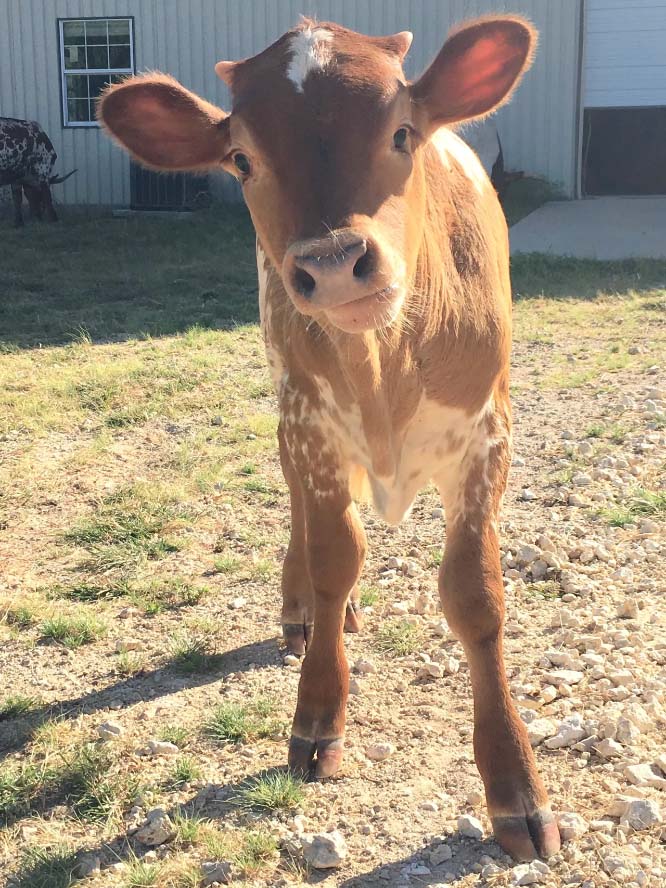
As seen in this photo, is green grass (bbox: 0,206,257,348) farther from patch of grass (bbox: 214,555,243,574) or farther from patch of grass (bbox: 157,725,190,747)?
patch of grass (bbox: 157,725,190,747)

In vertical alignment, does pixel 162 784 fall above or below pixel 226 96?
below

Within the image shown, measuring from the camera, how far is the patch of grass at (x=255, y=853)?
9.26 ft

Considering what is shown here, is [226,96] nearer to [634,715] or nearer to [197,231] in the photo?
[197,231]

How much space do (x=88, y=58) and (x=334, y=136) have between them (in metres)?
18.2

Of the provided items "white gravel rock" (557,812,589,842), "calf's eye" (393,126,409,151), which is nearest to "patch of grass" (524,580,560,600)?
"white gravel rock" (557,812,589,842)

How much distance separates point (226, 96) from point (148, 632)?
51.9ft

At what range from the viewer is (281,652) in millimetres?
4117

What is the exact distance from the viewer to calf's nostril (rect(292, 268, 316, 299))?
8.07ft

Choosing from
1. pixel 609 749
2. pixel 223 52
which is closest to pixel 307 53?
pixel 609 749

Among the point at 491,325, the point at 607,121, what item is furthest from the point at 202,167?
the point at 607,121

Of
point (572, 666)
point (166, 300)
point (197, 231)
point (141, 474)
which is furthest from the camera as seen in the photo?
point (197, 231)

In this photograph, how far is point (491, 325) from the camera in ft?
10.6

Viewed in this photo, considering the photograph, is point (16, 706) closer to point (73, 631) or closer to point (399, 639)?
point (73, 631)

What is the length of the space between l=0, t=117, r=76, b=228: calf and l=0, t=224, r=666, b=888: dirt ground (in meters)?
11.1
